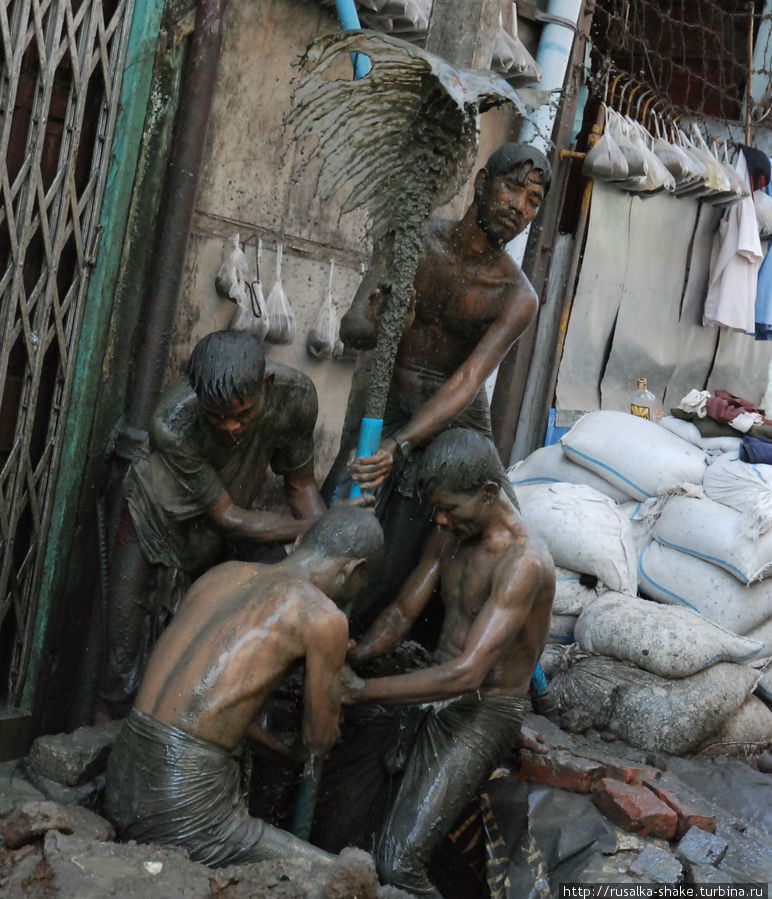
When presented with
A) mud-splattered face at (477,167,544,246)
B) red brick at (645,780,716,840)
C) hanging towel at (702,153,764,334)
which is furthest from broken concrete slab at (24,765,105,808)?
hanging towel at (702,153,764,334)

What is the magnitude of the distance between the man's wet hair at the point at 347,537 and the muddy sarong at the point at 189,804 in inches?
26.6

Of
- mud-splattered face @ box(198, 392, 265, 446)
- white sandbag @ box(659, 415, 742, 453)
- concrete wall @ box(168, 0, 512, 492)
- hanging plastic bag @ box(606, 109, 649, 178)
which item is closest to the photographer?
mud-splattered face @ box(198, 392, 265, 446)

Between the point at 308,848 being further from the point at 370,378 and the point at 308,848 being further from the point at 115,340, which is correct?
the point at 115,340

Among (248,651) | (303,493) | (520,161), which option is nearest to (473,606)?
(303,493)

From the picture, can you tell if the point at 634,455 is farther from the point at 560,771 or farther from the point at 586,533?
the point at 560,771

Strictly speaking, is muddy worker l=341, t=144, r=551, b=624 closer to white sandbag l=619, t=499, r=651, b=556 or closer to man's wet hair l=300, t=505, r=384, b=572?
man's wet hair l=300, t=505, r=384, b=572

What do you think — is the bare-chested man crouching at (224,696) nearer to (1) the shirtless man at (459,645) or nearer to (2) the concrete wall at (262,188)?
(1) the shirtless man at (459,645)

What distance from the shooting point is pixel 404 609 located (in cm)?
414

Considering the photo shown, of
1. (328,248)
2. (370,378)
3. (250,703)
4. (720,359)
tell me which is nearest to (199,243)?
(328,248)

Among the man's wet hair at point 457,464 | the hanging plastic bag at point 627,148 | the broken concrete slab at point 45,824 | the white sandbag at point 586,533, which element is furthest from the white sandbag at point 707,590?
the broken concrete slab at point 45,824

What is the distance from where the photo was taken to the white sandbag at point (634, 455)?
660 cm

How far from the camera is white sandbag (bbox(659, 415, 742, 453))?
6.74m

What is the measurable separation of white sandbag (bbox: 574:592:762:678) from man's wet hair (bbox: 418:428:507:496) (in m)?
1.97

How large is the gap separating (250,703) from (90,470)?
1.73 meters
